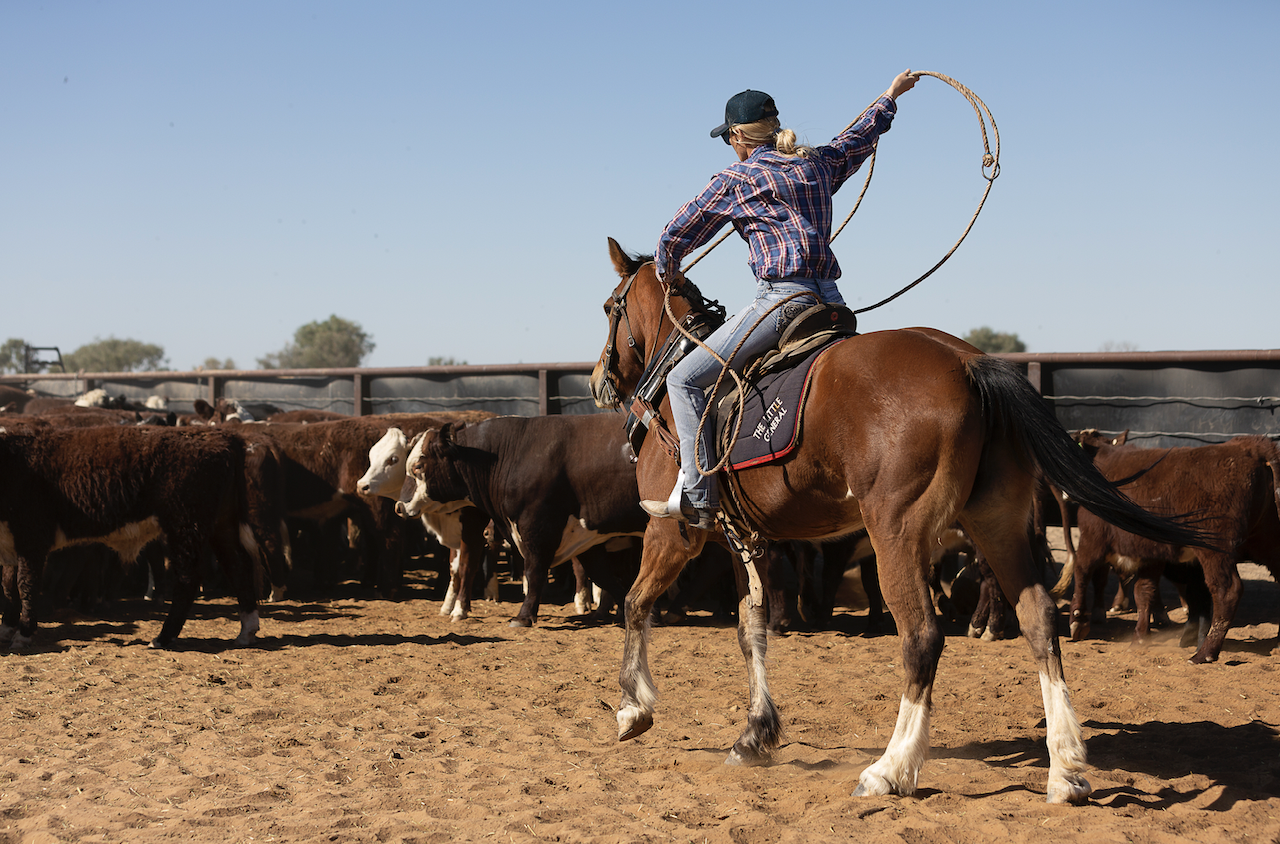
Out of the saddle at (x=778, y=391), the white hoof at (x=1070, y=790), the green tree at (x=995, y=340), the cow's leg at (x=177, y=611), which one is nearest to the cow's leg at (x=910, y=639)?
the white hoof at (x=1070, y=790)

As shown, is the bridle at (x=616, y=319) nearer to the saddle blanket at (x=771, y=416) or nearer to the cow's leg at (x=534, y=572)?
the saddle blanket at (x=771, y=416)

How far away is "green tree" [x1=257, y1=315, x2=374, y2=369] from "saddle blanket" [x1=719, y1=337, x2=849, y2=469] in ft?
275

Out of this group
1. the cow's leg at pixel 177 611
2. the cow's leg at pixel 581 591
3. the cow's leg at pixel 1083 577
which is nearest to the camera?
the cow's leg at pixel 177 611

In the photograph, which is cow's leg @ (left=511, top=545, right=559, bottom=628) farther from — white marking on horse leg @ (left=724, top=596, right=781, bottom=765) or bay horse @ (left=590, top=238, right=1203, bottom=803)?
bay horse @ (left=590, top=238, right=1203, bottom=803)

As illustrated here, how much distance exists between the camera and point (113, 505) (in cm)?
802

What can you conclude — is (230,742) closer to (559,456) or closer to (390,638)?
(390,638)

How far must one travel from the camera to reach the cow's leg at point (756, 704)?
486cm

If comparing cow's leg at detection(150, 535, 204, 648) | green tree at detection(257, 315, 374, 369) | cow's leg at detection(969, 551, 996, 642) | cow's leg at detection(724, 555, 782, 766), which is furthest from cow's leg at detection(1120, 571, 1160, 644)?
green tree at detection(257, 315, 374, 369)

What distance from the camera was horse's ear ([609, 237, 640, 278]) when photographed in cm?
582

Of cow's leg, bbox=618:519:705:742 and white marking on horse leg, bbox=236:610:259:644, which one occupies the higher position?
cow's leg, bbox=618:519:705:742

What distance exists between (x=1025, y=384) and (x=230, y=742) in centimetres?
428

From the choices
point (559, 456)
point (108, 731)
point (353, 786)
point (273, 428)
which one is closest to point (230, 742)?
point (108, 731)

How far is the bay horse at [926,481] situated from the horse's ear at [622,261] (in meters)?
1.76

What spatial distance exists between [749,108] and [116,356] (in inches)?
3624
